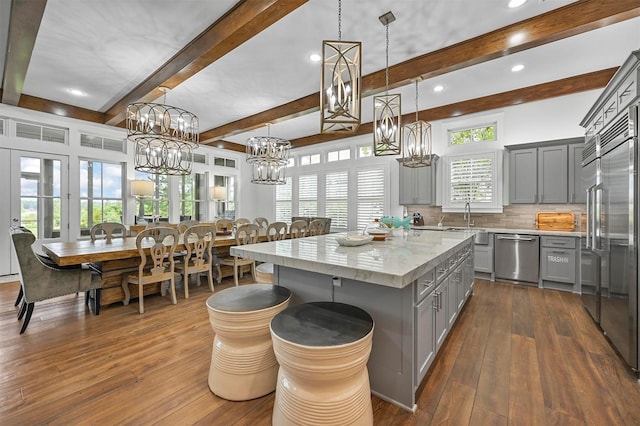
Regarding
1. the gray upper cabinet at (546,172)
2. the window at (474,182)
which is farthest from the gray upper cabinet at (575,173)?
the window at (474,182)

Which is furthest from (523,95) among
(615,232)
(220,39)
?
(220,39)

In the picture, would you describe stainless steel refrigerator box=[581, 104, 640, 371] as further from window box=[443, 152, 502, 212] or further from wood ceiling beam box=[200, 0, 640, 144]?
window box=[443, 152, 502, 212]

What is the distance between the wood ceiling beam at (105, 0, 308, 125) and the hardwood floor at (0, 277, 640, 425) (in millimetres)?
2945

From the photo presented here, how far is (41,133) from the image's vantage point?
5.02m

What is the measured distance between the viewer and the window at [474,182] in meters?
4.98

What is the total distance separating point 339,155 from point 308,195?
1484 mm

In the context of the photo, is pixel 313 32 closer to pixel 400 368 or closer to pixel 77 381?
pixel 400 368

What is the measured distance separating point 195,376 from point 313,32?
3413 millimetres

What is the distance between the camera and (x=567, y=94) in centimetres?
435

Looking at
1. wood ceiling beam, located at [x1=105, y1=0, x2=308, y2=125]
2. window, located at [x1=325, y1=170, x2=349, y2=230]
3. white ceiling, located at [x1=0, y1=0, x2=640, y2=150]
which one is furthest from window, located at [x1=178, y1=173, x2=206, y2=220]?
window, located at [x1=325, y1=170, x2=349, y2=230]

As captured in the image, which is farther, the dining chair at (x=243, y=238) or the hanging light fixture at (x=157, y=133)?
the dining chair at (x=243, y=238)

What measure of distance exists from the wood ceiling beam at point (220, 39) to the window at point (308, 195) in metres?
4.48

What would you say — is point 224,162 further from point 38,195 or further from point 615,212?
point 615,212

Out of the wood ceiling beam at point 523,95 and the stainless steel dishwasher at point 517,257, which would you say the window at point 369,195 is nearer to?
the wood ceiling beam at point 523,95
